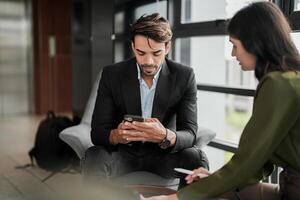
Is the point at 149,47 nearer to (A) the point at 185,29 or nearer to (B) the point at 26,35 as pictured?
(A) the point at 185,29

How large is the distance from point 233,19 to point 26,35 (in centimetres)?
515

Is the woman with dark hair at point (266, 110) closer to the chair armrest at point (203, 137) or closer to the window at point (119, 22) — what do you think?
the chair armrest at point (203, 137)

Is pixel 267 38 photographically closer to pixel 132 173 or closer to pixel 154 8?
pixel 132 173

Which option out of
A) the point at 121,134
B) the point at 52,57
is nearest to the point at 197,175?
the point at 121,134

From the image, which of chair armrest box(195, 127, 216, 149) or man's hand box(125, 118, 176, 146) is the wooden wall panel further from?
man's hand box(125, 118, 176, 146)

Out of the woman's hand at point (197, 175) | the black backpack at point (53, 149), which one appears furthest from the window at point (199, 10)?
the woman's hand at point (197, 175)

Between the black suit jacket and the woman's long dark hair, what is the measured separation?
2.19ft

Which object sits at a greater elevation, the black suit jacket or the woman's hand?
the black suit jacket

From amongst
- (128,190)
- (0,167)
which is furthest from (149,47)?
(0,167)

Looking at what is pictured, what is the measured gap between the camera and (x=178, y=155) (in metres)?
1.65

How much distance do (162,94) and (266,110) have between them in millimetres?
774

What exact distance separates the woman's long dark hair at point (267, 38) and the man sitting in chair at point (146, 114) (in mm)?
575

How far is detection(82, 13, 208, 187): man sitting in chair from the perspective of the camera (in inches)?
62.0

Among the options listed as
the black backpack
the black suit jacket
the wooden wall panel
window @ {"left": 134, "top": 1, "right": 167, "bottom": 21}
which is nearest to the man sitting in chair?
the black suit jacket
